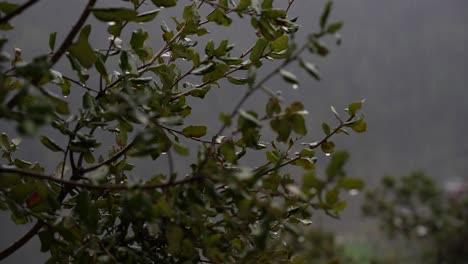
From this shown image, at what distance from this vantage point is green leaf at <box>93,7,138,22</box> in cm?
41

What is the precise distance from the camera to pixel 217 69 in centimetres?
57

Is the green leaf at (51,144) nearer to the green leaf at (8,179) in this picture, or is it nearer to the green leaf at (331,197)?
the green leaf at (8,179)

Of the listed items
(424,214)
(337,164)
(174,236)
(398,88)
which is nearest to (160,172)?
(174,236)

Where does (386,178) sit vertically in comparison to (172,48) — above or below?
above

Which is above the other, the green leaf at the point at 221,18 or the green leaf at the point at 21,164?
the green leaf at the point at 221,18

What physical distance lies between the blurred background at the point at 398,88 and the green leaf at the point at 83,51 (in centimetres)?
228

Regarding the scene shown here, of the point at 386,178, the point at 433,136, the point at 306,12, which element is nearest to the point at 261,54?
the point at 306,12

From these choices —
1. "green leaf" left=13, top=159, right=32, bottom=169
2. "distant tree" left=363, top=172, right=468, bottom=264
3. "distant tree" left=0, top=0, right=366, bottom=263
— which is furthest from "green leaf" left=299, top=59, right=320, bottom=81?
"distant tree" left=363, top=172, right=468, bottom=264

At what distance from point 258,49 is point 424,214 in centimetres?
304

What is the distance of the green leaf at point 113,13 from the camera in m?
0.41

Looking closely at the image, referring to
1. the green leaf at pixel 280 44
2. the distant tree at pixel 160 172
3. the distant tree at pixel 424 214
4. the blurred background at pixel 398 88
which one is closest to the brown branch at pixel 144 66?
the distant tree at pixel 160 172

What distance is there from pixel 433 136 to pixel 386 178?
1816 millimetres

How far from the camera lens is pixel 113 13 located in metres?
0.41

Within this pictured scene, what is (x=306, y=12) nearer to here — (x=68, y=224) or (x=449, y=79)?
(x=68, y=224)
